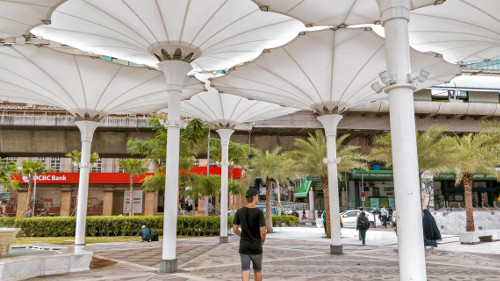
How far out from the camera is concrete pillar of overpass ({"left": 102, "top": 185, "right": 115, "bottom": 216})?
36438 millimetres

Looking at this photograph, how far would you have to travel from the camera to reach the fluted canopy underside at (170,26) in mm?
9453

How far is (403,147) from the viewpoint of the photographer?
5.88 meters

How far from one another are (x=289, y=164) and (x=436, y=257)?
40.8 ft

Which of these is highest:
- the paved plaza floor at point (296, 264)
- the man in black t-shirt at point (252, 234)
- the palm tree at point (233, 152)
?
the palm tree at point (233, 152)

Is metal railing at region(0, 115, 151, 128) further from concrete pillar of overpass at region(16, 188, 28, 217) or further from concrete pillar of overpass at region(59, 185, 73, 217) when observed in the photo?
concrete pillar of overpass at region(16, 188, 28, 217)

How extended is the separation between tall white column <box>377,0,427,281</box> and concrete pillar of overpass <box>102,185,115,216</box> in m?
34.7

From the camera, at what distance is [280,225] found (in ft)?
98.6

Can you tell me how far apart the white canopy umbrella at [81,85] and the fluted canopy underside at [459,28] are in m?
7.82

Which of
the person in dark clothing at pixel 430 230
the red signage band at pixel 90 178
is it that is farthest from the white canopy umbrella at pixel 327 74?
the red signage band at pixel 90 178

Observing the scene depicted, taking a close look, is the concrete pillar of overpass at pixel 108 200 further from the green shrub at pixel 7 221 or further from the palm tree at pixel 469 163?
the palm tree at pixel 469 163

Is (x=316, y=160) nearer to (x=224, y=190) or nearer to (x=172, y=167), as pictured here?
(x=224, y=190)

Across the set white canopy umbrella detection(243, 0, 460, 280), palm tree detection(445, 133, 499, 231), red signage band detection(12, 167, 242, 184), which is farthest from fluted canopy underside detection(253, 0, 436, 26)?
red signage band detection(12, 167, 242, 184)

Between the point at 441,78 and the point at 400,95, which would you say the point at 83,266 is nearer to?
the point at 400,95

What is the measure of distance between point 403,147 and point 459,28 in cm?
629
